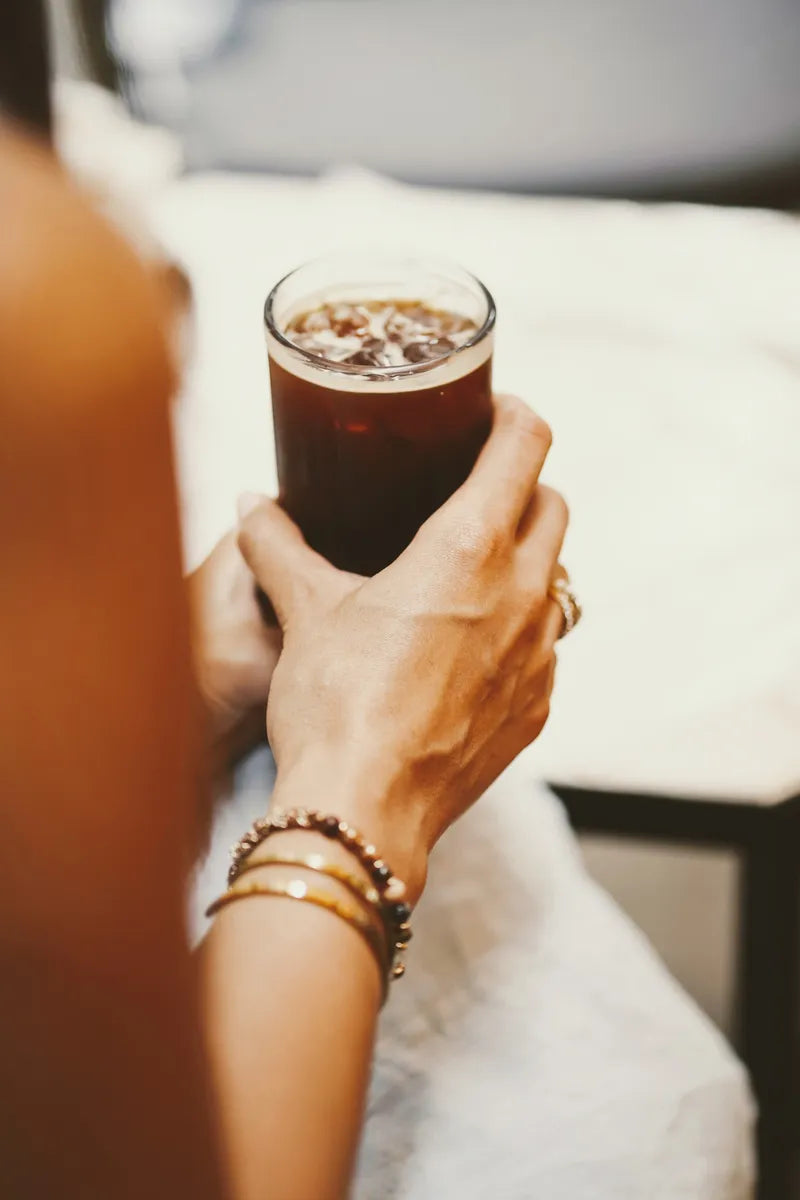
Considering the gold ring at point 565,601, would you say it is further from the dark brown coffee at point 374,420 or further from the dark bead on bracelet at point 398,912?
the dark bead on bracelet at point 398,912

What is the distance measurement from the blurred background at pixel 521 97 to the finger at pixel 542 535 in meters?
0.87

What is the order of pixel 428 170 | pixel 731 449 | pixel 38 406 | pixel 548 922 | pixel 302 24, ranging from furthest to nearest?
pixel 428 170 → pixel 302 24 → pixel 731 449 → pixel 548 922 → pixel 38 406

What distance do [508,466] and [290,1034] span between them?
0.37m

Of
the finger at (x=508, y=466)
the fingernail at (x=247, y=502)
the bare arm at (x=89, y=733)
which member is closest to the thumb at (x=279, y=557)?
the fingernail at (x=247, y=502)

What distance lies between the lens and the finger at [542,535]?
714 millimetres

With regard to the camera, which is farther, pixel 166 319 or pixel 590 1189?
pixel 590 1189

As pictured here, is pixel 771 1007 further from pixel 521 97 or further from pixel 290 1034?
pixel 521 97

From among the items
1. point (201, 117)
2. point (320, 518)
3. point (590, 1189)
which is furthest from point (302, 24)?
point (590, 1189)

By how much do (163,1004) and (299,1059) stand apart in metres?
0.18

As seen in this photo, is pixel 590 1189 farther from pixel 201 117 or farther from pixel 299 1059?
pixel 201 117

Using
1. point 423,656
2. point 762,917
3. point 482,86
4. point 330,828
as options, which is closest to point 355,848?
point 330,828

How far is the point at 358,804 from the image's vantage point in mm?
564

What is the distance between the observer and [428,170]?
169cm

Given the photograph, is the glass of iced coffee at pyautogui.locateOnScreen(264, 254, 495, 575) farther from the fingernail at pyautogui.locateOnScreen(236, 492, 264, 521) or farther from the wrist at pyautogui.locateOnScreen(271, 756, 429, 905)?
the wrist at pyautogui.locateOnScreen(271, 756, 429, 905)
